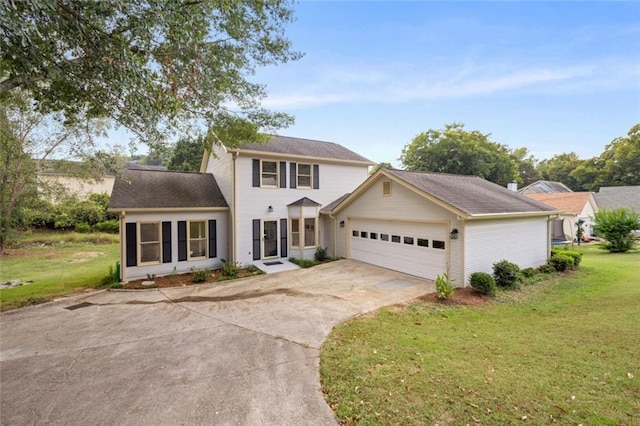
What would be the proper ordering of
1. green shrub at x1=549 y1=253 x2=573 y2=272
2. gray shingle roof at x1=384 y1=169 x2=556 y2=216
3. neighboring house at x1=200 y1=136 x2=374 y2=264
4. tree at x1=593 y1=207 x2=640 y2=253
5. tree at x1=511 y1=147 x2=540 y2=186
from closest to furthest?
1. gray shingle roof at x1=384 y1=169 x2=556 y2=216
2. green shrub at x1=549 y1=253 x2=573 y2=272
3. neighboring house at x1=200 y1=136 x2=374 y2=264
4. tree at x1=593 y1=207 x2=640 y2=253
5. tree at x1=511 y1=147 x2=540 y2=186

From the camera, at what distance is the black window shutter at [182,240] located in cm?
1248

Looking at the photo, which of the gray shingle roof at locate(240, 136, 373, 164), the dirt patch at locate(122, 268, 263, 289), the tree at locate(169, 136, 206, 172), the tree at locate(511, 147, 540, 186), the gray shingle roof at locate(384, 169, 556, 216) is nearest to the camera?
the gray shingle roof at locate(384, 169, 556, 216)

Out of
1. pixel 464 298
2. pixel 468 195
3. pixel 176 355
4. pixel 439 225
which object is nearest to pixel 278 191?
pixel 439 225

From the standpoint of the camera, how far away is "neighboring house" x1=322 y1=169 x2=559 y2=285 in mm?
9969

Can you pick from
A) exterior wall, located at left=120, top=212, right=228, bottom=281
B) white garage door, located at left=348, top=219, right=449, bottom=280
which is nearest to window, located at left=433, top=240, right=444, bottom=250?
white garage door, located at left=348, top=219, right=449, bottom=280

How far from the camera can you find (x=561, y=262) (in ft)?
41.5

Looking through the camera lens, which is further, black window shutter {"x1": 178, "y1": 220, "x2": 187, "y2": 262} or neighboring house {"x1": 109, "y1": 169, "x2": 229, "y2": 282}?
black window shutter {"x1": 178, "y1": 220, "x2": 187, "y2": 262}

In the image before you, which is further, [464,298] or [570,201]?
[570,201]

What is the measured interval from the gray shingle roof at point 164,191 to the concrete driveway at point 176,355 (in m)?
3.57

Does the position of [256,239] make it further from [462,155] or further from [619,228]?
[462,155]

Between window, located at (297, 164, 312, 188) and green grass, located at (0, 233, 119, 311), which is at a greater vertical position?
window, located at (297, 164, 312, 188)

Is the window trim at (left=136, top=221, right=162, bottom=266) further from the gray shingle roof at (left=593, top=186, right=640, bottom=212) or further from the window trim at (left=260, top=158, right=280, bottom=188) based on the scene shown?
the gray shingle roof at (left=593, top=186, right=640, bottom=212)

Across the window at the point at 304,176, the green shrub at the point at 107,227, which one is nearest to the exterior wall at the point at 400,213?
the window at the point at 304,176

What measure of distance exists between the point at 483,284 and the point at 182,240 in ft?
37.9
